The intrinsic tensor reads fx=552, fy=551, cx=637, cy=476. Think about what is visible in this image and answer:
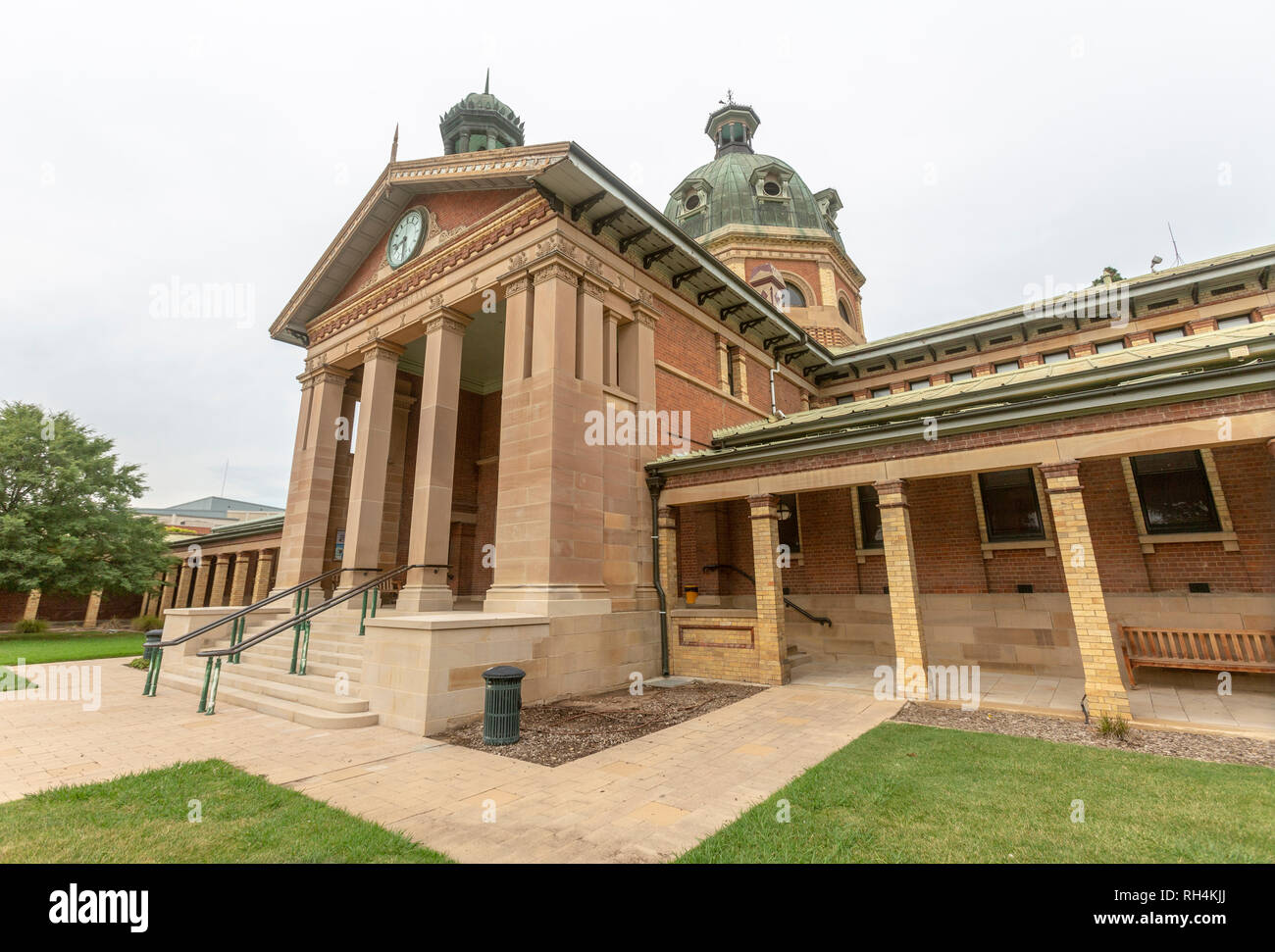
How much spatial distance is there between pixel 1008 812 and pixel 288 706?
933cm

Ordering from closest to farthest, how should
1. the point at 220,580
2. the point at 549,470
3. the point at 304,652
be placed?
the point at 304,652 < the point at 549,470 < the point at 220,580

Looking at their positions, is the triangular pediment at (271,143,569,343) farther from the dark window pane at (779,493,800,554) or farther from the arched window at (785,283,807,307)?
the arched window at (785,283,807,307)

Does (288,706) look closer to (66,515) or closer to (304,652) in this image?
(304,652)

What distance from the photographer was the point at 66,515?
25422 mm

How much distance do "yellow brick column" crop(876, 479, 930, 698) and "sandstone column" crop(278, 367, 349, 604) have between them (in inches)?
574

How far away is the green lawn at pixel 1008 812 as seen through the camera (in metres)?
3.69

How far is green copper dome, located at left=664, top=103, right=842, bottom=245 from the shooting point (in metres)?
27.0

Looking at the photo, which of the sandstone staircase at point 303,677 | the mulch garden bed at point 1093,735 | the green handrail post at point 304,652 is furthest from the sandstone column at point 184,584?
the mulch garden bed at point 1093,735

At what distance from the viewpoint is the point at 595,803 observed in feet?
15.7

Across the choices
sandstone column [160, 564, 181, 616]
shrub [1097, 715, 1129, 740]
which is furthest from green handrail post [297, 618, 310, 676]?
sandstone column [160, 564, 181, 616]

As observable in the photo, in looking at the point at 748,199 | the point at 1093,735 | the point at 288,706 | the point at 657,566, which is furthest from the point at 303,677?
the point at 748,199

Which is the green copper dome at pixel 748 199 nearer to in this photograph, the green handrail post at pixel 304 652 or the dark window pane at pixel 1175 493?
the dark window pane at pixel 1175 493

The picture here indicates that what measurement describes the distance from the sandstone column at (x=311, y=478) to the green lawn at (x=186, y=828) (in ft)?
37.3
